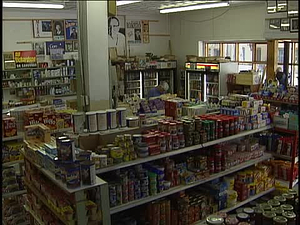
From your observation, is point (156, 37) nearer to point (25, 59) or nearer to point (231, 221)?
point (25, 59)

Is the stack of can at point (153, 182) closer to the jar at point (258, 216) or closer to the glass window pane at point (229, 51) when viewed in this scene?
the jar at point (258, 216)

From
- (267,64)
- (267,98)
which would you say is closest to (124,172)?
(267,98)

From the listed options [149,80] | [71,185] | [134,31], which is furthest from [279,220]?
[134,31]

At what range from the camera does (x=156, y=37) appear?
42.5 feet

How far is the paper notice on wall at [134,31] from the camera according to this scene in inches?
483

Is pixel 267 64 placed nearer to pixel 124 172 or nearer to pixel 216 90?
pixel 216 90

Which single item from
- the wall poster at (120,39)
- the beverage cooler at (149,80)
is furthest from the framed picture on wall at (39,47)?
the beverage cooler at (149,80)

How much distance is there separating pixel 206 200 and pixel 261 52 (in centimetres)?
685

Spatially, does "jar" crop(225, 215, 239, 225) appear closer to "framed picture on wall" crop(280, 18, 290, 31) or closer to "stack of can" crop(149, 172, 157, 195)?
"stack of can" crop(149, 172, 157, 195)

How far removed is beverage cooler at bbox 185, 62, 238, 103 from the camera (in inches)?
410

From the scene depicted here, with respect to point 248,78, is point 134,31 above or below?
above

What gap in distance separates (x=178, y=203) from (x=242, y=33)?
7298 millimetres

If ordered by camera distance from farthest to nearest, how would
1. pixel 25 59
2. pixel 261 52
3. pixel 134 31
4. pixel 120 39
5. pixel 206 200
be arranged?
1. pixel 134 31
2. pixel 120 39
3. pixel 261 52
4. pixel 25 59
5. pixel 206 200

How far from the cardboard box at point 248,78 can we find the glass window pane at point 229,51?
4.98 feet
